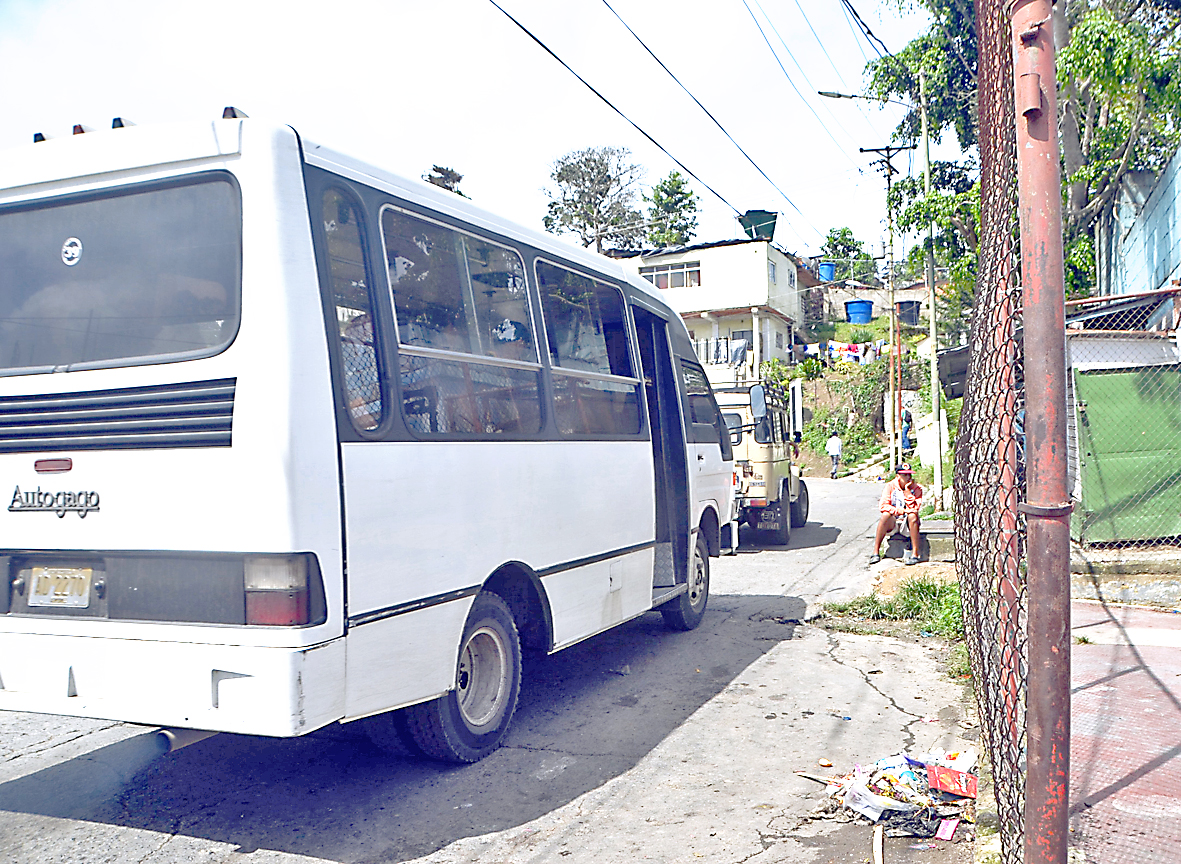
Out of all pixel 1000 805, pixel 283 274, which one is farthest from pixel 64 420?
pixel 1000 805

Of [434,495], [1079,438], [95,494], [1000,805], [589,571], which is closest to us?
[1000,805]

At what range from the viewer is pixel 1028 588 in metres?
2.27

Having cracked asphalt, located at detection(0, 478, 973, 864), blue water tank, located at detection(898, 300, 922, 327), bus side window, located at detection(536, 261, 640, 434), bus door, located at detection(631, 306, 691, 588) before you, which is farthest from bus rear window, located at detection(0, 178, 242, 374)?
blue water tank, located at detection(898, 300, 922, 327)

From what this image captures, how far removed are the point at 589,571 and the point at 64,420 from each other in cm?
310

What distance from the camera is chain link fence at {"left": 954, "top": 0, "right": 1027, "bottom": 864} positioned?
2844mm

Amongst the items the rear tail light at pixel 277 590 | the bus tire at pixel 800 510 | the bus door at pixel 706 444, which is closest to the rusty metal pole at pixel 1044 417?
the rear tail light at pixel 277 590

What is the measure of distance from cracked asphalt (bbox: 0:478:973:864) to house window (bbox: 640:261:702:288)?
3249 centimetres

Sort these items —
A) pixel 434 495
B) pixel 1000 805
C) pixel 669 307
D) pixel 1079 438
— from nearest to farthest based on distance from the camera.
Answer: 1. pixel 1000 805
2. pixel 434 495
3. pixel 669 307
4. pixel 1079 438

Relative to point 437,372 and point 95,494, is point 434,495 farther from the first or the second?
point 95,494

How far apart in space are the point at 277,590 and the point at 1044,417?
2.79 metres

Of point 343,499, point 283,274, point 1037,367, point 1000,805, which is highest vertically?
point 283,274

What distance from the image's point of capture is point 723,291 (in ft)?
125

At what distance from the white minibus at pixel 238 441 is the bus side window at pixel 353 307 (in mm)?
13

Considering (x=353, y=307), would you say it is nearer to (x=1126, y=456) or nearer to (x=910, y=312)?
(x=1126, y=456)
